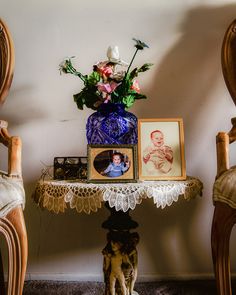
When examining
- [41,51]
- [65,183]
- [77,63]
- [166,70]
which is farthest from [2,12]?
[65,183]

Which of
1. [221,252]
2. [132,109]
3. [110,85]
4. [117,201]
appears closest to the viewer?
[117,201]

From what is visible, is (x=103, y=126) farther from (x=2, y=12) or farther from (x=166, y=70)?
(x=2, y=12)

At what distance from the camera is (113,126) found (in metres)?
1.26

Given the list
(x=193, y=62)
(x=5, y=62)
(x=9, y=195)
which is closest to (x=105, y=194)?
(x=9, y=195)

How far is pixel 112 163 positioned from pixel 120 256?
0.99ft

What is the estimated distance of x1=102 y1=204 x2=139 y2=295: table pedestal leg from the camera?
3.84 ft

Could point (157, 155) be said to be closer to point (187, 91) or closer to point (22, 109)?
point (187, 91)

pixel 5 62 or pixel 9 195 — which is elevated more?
pixel 5 62

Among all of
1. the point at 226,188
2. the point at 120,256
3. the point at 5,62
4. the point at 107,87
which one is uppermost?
the point at 5,62

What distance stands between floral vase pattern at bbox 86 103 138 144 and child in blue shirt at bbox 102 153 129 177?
5.1 inches

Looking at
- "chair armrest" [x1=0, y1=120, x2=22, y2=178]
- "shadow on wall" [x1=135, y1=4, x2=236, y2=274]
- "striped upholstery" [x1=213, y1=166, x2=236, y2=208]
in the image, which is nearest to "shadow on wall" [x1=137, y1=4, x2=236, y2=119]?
"shadow on wall" [x1=135, y1=4, x2=236, y2=274]

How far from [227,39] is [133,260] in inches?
36.4

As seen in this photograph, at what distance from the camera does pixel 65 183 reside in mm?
1093

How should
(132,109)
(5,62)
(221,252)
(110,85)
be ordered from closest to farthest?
1. (221,252)
2. (110,85)
3. (5,62)
4. (132,109)
